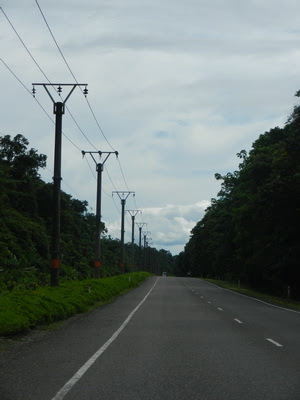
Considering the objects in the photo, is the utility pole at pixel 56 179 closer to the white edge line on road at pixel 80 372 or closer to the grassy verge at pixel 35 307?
the grassy verge at pixel 35 307

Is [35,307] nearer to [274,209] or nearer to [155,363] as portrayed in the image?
[155,363]

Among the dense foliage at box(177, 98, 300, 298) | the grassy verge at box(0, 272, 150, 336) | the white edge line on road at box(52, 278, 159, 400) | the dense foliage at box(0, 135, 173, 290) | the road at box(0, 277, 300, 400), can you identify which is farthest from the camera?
the dense foliage at box(0, 135, 173, 290)

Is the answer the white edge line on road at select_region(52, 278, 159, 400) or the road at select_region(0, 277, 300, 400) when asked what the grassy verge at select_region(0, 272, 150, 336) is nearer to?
the road at select_region(0, 277, 300, 400)

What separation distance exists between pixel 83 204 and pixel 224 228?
31.6 meters

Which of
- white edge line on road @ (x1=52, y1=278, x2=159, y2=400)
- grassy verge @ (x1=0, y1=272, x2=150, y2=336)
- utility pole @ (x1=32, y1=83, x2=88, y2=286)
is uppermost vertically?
utility pole @ (x1=32, y1=83, x2=88, y2=286)

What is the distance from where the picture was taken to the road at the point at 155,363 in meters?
9.02

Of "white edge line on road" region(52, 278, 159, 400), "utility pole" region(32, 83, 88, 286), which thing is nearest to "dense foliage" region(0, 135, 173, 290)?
"utility pole" region(32, 83, 88, 286)

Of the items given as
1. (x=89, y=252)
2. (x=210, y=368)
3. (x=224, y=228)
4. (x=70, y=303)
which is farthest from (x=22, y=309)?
(x=89, y=252)

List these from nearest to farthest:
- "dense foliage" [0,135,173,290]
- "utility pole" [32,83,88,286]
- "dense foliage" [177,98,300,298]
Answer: "utility pole" [32,83,88,286], "dense foliage" [177,98,300,298], "dense foliage" [0,135,173,290]

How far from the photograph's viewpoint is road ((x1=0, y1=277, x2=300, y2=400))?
9023 mm

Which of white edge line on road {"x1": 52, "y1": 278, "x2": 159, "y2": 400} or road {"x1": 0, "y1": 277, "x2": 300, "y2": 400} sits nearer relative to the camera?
white edge line on road {"x1": 52, "y1": 278, "x2": 159, "y2": 400}

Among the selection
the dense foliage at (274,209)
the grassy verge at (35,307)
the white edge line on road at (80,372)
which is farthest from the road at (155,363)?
the dense foliage at (274,209)

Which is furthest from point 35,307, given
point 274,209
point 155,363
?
point 274,209

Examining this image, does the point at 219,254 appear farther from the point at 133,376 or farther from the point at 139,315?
the point at 133,376
